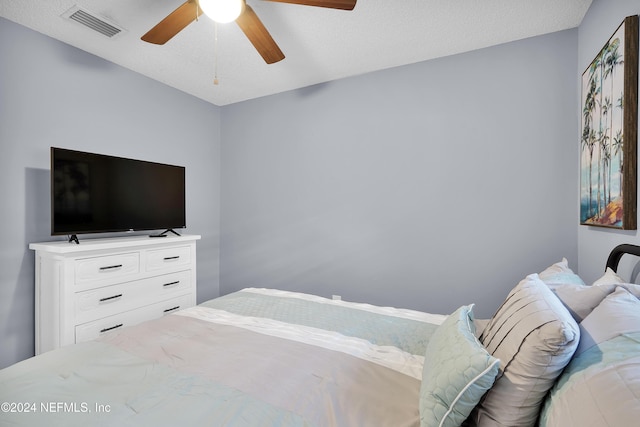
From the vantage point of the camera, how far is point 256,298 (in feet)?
6.65

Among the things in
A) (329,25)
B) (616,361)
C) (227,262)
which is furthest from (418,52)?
(227,262)

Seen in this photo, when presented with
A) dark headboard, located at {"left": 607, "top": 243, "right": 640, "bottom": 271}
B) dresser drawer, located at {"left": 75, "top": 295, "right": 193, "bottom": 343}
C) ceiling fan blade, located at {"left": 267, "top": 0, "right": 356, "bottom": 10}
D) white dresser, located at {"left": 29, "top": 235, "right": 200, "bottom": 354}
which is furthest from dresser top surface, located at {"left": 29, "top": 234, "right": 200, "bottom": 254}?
dark headboard, located at {"left": 607, "top": 243, "right": 640, "bottom": 271}

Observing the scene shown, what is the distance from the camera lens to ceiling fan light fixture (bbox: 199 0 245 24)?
4.92 ft

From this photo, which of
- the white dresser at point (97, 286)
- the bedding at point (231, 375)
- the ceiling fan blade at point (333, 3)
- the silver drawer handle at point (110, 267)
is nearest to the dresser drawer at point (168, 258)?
the white dresser at point (97, 286)

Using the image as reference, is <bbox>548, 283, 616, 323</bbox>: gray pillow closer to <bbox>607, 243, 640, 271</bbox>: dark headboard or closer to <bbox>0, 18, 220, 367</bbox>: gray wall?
<bbox>607, 243, 640, 271</bbox>: dark headboard

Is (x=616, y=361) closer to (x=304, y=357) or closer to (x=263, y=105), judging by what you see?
(x=304, y=357)

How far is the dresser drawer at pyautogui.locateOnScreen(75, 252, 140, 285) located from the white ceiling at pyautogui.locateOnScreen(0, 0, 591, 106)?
65.9 inches

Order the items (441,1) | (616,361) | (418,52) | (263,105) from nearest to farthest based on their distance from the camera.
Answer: (616,361) < (441,1) < (418,52) < (263,105)

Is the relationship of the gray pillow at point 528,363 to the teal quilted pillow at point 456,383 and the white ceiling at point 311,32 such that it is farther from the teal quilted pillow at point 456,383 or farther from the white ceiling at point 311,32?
the white ceiling at point 311,32

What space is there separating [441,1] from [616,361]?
209 centimetres

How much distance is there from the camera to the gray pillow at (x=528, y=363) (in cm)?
71

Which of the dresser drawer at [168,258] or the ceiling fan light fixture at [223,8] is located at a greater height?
the ceiling fan light fixture at [223,8]

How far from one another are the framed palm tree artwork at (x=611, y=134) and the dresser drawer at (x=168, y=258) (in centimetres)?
302

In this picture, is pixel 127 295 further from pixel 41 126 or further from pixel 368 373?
pixel 368 373
